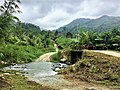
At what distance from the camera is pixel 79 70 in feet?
79.9

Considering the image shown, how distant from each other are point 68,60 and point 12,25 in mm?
20749

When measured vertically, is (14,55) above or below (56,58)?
above

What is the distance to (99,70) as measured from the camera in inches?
896

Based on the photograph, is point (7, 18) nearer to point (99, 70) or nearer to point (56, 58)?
point (99, 70)

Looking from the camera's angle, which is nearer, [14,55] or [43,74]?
[43,74]

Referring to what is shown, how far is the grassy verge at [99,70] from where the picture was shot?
20.4m

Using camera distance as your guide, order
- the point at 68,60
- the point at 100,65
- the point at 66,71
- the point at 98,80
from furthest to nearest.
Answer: the point at 68,60, the point at 66,71, the point at 100,65, the point at 98,80

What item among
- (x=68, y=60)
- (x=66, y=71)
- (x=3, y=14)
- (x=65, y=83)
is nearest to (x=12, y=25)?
(x=3, y=14)

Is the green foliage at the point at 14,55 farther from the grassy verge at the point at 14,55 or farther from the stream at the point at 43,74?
the stream at the point at 43,74

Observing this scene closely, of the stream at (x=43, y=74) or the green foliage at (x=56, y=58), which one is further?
the green foliage at (x=56, y=58)

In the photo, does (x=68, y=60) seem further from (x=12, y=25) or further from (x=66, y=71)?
(x=12, y=25)

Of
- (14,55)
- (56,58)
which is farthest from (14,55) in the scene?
(56,58)

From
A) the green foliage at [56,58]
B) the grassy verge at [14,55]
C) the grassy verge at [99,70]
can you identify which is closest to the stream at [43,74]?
the grassy verge at [99,70]

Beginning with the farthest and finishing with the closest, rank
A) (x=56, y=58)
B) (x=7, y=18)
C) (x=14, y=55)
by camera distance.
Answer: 1. (x=56, y=58)
2. (x=14, y=55)
3. (x=7, y=18)
